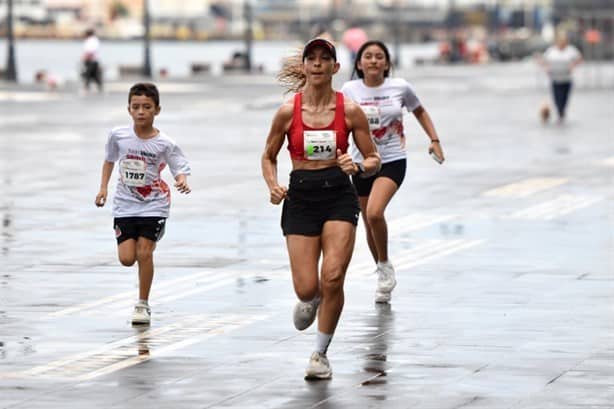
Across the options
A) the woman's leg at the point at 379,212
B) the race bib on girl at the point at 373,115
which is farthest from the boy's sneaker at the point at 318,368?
the race bib on girl at the point at 373,115

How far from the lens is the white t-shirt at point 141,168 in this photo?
1231 centimetres

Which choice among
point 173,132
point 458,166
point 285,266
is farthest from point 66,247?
point 173,132

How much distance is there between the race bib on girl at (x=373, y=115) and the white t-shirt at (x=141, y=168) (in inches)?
73.4

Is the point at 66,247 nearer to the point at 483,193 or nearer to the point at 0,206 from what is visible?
the point at 0,206

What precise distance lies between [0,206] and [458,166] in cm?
806

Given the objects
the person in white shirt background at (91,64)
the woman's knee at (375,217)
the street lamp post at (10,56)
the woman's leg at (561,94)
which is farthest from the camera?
the street lamp post at (10,56)

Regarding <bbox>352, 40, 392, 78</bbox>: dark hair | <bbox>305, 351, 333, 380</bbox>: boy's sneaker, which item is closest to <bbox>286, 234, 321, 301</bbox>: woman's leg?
<bbox>305, 351, 333, 380</bbox>: boy's sneaker

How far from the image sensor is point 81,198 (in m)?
21.0

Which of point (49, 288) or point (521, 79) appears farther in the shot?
point (521, 79)

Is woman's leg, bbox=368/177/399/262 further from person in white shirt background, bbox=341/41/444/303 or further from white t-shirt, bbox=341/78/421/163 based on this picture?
white t-shirt, bbox=341/78/421/163

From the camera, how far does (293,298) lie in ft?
43.9

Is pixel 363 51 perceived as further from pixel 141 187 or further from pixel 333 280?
pixel 333 280

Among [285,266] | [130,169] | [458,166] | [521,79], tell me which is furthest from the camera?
[521,79]

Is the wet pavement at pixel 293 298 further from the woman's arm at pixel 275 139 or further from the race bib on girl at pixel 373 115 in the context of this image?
the race bib on girl at pixel 373 115
